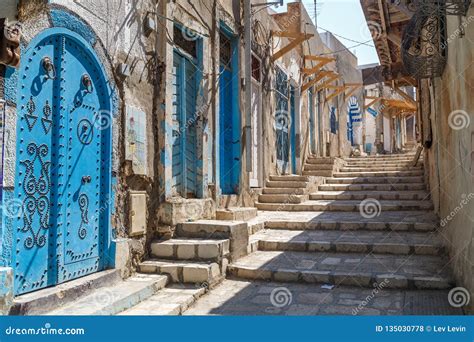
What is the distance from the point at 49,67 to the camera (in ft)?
12.7

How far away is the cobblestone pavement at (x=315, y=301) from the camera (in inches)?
158

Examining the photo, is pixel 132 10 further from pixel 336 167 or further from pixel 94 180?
pixel 336 167

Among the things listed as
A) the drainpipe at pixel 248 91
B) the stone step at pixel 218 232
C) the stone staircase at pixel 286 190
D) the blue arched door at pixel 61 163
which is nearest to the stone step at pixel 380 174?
the stone staircase at pixel 286 190

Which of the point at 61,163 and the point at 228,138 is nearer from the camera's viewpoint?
the point at 61,163

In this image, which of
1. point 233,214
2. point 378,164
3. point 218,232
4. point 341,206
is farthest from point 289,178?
point 218,232

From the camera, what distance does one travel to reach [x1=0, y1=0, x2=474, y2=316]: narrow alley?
11.8 ft

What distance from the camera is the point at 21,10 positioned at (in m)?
3.48

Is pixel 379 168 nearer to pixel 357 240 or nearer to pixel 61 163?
pixel 357 240

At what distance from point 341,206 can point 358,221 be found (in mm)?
1321

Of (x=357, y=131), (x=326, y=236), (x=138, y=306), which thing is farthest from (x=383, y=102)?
(x=138, y=306)

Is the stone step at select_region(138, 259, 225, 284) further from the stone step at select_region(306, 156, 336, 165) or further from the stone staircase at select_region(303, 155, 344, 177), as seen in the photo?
the stone step at select_region(306, 156, 336, 165)

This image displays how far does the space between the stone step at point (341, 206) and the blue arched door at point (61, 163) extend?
5031mm

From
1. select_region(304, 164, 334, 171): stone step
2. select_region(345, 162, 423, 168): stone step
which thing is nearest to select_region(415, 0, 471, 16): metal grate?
select_region(304, 164, 334, 171): stone step

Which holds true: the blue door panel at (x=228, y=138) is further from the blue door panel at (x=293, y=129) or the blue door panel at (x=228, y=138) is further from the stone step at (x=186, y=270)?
the blue door panel at (x=293, y=129)
